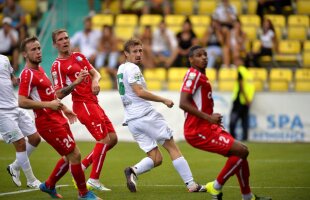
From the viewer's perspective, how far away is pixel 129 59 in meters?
12.1

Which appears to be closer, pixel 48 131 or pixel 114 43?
pixel 48 131

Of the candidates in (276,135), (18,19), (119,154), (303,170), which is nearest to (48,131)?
(303,170)

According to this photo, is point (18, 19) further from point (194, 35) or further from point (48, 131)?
point (48, 131)

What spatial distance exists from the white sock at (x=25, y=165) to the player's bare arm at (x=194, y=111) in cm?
342

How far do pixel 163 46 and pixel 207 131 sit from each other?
40.0 ft

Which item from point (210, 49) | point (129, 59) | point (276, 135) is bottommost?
point (276, 135)

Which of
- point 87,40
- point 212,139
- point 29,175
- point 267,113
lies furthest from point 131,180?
point 87,40

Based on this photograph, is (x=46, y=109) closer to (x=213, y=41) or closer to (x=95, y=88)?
(x=95, y=88)

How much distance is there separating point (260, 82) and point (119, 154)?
5.16 m

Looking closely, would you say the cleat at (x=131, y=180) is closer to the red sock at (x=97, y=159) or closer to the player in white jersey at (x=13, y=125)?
the red sock at (x=97, y=159)

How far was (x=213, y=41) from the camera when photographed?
22.1 meters

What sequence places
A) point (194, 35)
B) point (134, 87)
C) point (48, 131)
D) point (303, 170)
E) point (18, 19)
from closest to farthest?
1. point (48, 131)
2. point (134, 87)
3. point (303, 170)
4. point (194, 35)
5. point (18, 19)

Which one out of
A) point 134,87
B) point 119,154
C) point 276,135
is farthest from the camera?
point 276,135

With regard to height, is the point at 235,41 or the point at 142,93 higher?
the point at 142,93
